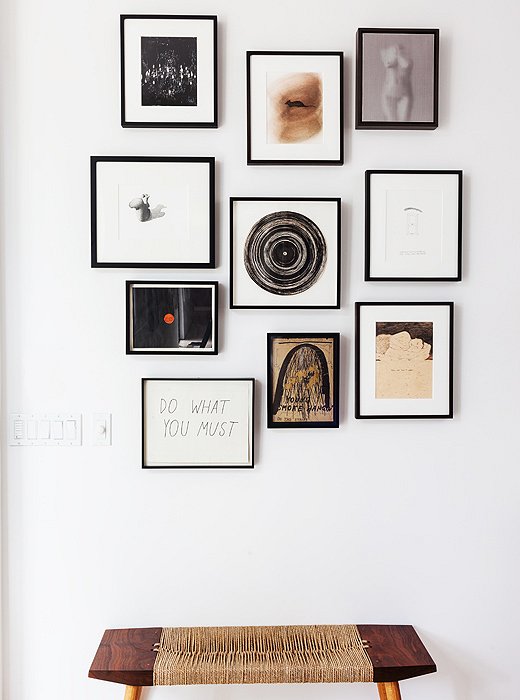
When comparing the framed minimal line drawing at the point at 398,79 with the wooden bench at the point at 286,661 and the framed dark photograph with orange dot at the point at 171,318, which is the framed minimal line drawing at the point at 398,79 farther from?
the wooden bench at the point at 286,661

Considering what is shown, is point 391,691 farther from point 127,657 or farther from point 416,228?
point 416,228

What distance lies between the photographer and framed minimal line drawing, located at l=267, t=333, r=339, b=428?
1.89 meters

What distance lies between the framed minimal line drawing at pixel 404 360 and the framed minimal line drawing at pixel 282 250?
15 cm

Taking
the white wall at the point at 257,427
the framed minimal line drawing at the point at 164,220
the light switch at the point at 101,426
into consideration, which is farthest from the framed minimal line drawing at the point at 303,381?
the light switch at the point at 101,426

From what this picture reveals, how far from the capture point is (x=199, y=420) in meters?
1.88

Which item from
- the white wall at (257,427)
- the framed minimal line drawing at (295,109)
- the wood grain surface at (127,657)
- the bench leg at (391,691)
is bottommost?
the bench leg at (391,691)

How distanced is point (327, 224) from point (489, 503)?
888 millimetres

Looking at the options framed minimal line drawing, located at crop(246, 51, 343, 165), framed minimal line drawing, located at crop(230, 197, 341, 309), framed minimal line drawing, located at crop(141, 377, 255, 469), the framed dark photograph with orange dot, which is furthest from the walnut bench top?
framed minimal line drawing, located at crop(246, 51, 343, 165)

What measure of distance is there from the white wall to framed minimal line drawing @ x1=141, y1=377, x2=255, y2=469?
4 cm

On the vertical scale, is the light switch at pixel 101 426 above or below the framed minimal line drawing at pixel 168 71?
below

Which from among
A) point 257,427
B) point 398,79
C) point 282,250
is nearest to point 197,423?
point 257,427

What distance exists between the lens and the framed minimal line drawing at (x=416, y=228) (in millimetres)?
1882

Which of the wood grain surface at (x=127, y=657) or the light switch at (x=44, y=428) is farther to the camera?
the light switch at (x=44, y=428)

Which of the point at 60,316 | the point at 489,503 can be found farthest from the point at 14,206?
the point at 489,503
